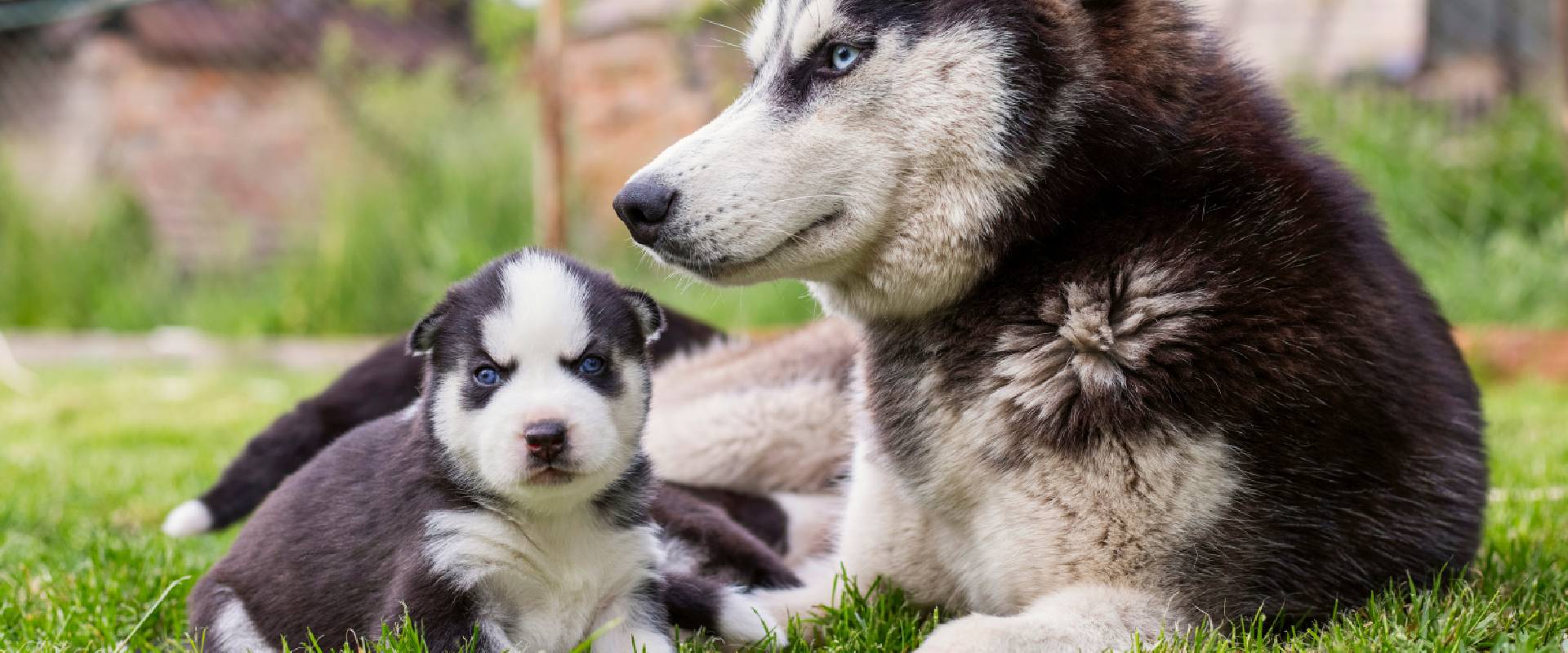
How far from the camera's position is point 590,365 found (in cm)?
→ 231

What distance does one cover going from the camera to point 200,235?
12.0 m

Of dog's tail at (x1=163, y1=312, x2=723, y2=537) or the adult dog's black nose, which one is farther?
dog's tail at (x1=163, y1=312, x2=723, y2=537)

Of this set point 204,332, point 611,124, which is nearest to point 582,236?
point 611,124

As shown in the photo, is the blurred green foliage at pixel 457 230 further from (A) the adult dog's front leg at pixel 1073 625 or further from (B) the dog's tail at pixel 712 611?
(A) the adult dog's front leg at pixel 1073 625

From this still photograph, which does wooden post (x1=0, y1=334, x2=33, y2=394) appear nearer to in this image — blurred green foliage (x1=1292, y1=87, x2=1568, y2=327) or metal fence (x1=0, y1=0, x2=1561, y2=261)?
metal fence (x1=0, y1=0, x2=1561, y2=261)

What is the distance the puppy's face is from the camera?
2160 mm

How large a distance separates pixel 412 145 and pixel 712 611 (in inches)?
356

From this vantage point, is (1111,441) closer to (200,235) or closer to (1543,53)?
(1543,53)

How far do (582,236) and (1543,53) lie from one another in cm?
759

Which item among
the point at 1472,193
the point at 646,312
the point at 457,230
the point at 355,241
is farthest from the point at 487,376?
the point at 355,241

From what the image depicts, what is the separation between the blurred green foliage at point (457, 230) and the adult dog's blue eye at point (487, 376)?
5643mm

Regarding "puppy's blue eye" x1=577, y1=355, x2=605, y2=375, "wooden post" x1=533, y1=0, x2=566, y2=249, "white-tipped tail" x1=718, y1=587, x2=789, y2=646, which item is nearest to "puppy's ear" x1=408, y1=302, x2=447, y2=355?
"puppy's blue eye" x1=577, y1=355, x2=605, y2=375

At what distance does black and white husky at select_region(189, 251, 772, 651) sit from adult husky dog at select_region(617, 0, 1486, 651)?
0.88 feet

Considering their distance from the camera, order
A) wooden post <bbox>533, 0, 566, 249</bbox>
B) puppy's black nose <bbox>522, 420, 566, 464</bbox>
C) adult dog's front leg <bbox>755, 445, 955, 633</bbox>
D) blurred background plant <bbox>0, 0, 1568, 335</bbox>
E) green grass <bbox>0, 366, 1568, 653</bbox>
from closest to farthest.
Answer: puppy's black nose <bbox>522, 420, 566, 464</bbox> < green grass <bbox>0, 366, 1568, 653</bbox> < adult dog's front leg <bbox>755, 445, 955, 633</bbox> < wooden post <bbox>533, 0, 566, 249</bbox> < blurred background plant <bbox>0, 0, 1568, 335</bbox>
